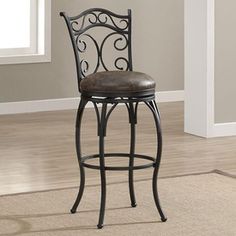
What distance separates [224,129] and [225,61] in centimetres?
50

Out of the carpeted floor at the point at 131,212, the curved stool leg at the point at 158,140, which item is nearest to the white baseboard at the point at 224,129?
the carpeted floor at the point at 131,212

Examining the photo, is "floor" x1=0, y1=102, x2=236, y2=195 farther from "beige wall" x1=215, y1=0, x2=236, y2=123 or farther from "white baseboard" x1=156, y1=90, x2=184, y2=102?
"white baseboard" x1=156, y1=90, x2=184, y2=102

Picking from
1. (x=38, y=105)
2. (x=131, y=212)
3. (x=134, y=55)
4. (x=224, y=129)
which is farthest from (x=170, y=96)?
(x=131, y=212)

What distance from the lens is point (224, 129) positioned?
20.3 ft

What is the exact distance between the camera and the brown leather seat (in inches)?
148

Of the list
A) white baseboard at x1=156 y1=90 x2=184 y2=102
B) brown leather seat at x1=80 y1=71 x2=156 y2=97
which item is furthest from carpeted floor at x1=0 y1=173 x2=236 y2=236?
white baseboard at x1=156 y1=90 x2=184 y2=102

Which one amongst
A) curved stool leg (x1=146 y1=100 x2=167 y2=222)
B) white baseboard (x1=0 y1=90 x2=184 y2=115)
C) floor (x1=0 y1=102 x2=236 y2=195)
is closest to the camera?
curved stool leg (x1=146 y1=100 x2=167 y2=222)

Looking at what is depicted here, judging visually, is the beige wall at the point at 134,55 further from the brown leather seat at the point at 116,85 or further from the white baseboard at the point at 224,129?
the brown leather seat at the point at 116,85

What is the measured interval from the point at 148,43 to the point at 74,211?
3823 millimetres

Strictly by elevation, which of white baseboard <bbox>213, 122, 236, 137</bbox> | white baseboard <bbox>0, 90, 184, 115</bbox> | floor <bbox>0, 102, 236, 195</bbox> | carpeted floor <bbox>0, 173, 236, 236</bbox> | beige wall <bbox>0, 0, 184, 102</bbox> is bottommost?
carpeted floor <bbox>0, 173, 236, 236</bbox>

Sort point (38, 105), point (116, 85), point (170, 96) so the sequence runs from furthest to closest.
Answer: point (170, 96) → point (38, 105) → point (116, 85)

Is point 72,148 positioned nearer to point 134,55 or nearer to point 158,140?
point 158,140

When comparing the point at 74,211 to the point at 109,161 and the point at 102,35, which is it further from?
the point at 102,35

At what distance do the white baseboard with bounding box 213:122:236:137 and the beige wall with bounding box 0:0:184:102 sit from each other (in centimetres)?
171
